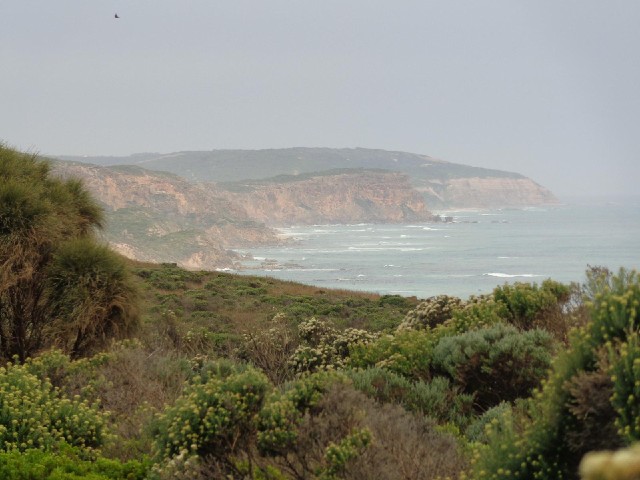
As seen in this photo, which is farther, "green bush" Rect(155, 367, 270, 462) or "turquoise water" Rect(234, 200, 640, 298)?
"turquoise water" Rect(234, 200, 640, 298)

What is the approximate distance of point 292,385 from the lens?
27.0 ft

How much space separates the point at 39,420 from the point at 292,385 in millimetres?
2811

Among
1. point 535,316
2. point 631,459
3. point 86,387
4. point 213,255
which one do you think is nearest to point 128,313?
point 86,387

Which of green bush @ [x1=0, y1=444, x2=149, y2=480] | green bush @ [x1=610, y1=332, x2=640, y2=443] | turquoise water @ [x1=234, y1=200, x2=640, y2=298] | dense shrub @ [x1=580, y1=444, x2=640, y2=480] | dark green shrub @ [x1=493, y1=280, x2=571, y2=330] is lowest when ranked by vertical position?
turquoise water @ [x1=234, y1=200, x2=640, y2=298]

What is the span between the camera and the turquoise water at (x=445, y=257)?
302ft

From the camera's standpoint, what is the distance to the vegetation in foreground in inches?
189

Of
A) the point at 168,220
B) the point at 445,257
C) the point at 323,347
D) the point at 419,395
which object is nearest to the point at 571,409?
the point at 419,395

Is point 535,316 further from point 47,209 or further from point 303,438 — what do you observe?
point 47,209

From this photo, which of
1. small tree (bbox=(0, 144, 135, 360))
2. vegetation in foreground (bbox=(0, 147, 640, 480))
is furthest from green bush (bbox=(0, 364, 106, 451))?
small tree (bbox=(0, 144, 135, 360))

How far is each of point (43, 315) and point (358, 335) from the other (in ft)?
19.7

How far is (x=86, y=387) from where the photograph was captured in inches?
390

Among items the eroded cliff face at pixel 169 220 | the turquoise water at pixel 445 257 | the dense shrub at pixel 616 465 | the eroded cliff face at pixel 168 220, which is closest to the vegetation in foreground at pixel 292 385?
the dense shrub at pixel 616 465

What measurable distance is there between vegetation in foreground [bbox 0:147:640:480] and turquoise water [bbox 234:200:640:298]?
64.0m

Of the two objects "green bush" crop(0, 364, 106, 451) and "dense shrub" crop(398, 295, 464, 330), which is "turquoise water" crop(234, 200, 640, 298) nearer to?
"dense shrub" crop(398, 295, 464, 330)
